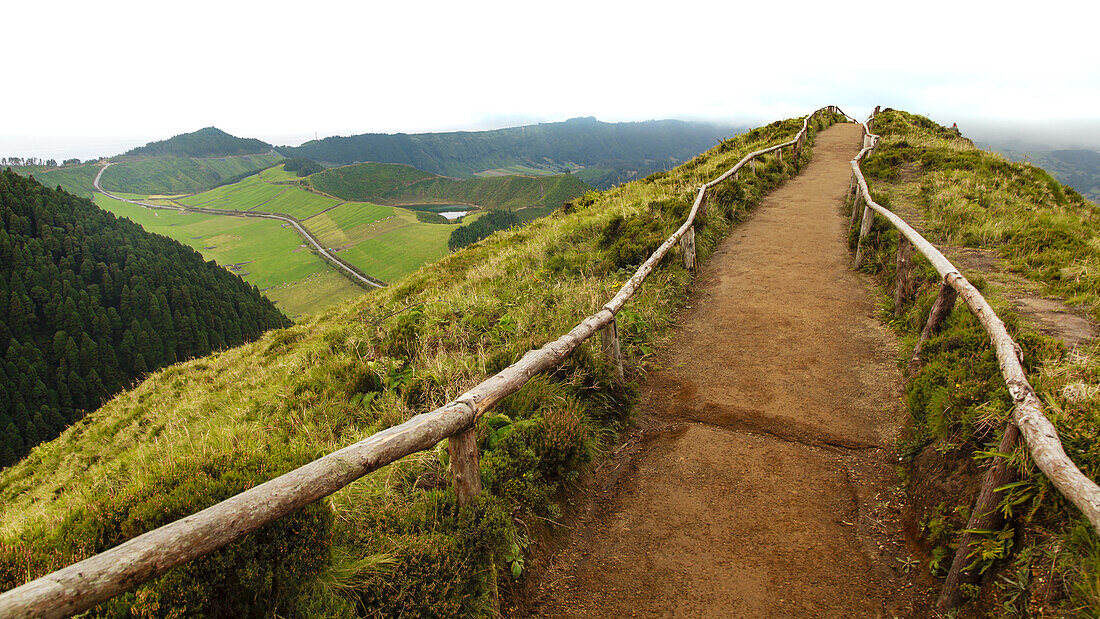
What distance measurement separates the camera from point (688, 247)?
30.5ft

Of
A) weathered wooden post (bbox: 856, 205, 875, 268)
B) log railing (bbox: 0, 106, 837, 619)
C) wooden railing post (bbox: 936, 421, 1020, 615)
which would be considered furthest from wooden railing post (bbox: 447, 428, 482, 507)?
weathered wooden post (bbox: 856, 205, 875, 268)

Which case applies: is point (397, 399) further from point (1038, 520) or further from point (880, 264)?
point (880, 264)

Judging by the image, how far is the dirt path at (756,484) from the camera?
11.4 feet

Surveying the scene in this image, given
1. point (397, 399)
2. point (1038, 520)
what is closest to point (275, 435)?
point (397, 399)

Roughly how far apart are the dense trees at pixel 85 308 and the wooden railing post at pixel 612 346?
68.3 metres

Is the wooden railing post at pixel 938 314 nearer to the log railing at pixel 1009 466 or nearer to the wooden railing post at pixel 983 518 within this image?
the log railing at pixel 1009 466

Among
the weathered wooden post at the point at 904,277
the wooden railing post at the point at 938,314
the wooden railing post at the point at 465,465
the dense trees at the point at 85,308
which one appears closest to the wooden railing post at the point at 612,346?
the wooden railing post at the point at 465,465

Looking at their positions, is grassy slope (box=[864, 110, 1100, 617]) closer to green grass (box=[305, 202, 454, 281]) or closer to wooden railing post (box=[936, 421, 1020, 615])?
wooden railing post (box=[936, 421, 1020, 615])

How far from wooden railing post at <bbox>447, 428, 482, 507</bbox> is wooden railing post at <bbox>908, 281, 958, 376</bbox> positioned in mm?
4485

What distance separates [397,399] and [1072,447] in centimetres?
511

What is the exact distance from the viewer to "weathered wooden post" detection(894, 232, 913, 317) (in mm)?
6809

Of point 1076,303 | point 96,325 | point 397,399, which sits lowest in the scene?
point 96,325

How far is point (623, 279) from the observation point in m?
8.30

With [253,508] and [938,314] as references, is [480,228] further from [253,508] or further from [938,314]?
[253,508]
